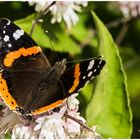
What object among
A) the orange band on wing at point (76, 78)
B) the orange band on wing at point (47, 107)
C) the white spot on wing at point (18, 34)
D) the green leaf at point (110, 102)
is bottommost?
the green leaf at point (110, 102)

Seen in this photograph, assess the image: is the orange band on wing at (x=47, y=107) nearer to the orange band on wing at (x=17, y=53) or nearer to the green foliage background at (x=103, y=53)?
the orange band on wing at (x=17, y=53)

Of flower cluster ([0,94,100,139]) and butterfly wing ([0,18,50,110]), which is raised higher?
butterfly wing ([0,18,50,110])

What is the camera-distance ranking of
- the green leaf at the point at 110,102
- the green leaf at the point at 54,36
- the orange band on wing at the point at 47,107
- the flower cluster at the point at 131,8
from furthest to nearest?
the flower cluster at the point at 131,8 < the green leaf at the point at 54,36 < the green leaf at the point at 110,102 < the orange band on wing at the point at 47,107

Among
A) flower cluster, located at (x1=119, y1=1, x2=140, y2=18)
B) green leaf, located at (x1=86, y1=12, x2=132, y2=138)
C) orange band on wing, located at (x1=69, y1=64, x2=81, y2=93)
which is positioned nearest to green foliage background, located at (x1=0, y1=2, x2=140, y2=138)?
green leaf, located at (x1=86, y1=12, x2=132, y2=138)

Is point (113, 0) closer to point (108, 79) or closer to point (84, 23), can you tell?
point (84, 23)

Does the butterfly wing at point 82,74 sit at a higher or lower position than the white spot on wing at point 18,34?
lower

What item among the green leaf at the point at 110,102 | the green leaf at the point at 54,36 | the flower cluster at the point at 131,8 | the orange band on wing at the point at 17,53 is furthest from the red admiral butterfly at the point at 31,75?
the flower cluster at the point at 131,8

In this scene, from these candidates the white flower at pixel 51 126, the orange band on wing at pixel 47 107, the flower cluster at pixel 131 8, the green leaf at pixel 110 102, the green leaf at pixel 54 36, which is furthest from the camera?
the flower cluster at pixel 131 8

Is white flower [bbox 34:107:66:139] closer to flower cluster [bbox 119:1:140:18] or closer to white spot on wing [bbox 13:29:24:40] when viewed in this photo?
white spot on wing [bbox 13:29:24:40]
